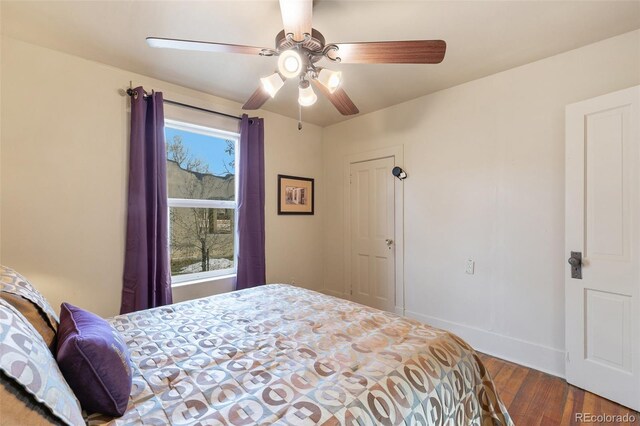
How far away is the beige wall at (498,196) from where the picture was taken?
2.22 meters

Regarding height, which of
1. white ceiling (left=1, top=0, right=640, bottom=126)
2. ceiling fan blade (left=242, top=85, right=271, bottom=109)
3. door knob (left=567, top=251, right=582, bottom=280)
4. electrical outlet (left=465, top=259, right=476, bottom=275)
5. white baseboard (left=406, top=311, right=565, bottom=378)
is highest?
white ceiling (left=1, top=0, right=640, bottom=126)

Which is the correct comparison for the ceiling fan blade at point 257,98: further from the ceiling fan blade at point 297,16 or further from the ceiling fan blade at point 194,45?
the ceiling fan blade at point 297,16

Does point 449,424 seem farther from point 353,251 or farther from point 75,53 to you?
point 75,53

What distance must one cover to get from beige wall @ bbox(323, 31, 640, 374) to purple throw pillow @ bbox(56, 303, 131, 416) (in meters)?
2.72

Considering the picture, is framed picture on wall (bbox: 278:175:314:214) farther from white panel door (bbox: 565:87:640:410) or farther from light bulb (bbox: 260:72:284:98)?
white panel door (bbox: 565:87:640:410)

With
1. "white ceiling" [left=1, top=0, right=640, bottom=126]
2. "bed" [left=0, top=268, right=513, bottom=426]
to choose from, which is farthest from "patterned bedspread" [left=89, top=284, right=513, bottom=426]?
"white ceiling" [left=1, top=0, right=640, bottom=126]

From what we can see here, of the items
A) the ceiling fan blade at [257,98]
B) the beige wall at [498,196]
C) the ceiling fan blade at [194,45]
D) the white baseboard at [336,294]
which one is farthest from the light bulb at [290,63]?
the white baseboard at [336,294]

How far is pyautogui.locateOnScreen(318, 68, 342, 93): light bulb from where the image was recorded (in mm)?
1655

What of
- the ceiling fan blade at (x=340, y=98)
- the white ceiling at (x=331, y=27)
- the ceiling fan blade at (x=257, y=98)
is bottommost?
the ceiling fan blade at (x=340, y=98)

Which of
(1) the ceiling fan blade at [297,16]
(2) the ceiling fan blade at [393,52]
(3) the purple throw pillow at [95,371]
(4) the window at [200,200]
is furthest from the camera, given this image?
(4) the window at [200,200]

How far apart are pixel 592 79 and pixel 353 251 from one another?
2699 millimetres

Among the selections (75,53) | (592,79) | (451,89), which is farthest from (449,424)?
(75,53)

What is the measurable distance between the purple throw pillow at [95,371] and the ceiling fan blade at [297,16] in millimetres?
1500

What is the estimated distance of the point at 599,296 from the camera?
1.95m
